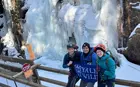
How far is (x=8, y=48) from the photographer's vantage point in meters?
18.6

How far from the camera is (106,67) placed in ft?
15.5

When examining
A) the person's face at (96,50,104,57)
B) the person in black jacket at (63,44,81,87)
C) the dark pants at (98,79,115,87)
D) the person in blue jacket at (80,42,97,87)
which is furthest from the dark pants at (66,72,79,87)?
the person's face at (96,50,104,57)

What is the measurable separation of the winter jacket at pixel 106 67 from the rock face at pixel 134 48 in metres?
5.24

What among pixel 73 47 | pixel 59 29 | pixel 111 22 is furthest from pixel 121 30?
pixel 73 47

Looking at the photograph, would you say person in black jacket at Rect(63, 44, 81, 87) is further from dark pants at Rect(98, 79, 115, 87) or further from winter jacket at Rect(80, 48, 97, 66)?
dark pants at Rect(98, 79, 115, 87)

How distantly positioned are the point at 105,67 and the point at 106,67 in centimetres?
2

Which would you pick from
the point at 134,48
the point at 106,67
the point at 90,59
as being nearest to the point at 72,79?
the point at 90,59

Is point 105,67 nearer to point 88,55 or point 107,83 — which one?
point 107,83

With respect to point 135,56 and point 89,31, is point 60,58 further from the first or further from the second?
point 135,56

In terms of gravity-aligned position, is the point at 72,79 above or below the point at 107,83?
below

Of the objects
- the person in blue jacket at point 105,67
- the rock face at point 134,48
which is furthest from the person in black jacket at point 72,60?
the rock face at point 134,48

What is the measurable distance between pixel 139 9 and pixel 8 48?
10990 mm

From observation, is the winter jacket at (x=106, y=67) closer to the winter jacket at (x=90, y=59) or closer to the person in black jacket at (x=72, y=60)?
the winter jacket at (x=90, y=59)

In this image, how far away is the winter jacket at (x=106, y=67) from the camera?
4.64m
